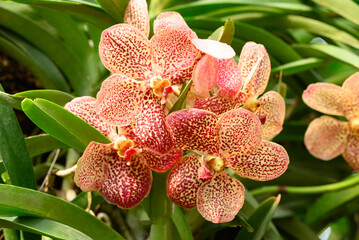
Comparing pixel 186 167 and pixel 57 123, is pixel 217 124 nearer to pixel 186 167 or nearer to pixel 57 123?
pixel 186 167

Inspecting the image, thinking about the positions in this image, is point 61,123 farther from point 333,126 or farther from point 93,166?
point 333,126

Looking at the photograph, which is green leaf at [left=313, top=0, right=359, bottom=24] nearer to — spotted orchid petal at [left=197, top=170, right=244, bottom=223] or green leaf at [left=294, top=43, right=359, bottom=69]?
green leaf at [left=294, top=43, right=359, bottom=69]

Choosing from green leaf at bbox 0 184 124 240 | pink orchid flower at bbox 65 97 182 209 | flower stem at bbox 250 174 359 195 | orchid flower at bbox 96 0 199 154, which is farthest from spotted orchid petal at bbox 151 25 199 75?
flower stem at bbox 250 174 359 195

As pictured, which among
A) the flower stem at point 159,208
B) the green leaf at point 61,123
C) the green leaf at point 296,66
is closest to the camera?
the green leaf at point 61,123

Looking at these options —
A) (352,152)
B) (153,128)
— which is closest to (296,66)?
(352,152)

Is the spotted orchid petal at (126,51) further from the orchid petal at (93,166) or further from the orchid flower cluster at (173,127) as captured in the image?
the orchid petal at (93,166)

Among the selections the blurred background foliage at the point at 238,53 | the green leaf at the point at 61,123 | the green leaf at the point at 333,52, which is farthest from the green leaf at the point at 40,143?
the green leaf at the point at 333,52
